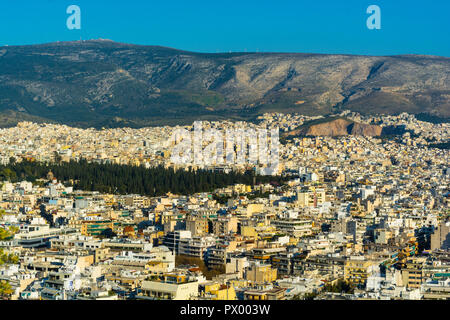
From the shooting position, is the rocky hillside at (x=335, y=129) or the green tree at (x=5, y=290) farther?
the rocky hillside at (x=335, y=129)

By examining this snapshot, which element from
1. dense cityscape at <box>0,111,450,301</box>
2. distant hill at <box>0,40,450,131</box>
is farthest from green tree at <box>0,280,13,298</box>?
distant hill at <box>0,40,450,131</box>

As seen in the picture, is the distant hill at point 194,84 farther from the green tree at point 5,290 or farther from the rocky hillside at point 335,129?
the green tree at point 5,290

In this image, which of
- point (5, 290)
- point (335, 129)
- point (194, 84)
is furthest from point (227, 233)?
point (194, 84)

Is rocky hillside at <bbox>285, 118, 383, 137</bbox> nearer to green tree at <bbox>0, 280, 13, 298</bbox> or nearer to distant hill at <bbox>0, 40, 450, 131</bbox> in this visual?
distant hill at <bbox>0, 40, 450, 131</bbox>

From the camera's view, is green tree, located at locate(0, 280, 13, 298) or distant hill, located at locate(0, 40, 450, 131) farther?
distant hill, located at locate(0, 40, 450, 131)

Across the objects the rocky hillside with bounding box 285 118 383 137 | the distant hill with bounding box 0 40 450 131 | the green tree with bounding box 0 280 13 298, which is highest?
the distant hill with bounding box 0 40 450 131

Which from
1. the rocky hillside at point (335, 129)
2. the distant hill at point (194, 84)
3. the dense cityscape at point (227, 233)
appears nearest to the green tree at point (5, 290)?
the dense cityscape at point (227, 233)

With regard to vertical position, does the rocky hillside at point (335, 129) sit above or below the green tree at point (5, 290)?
above
